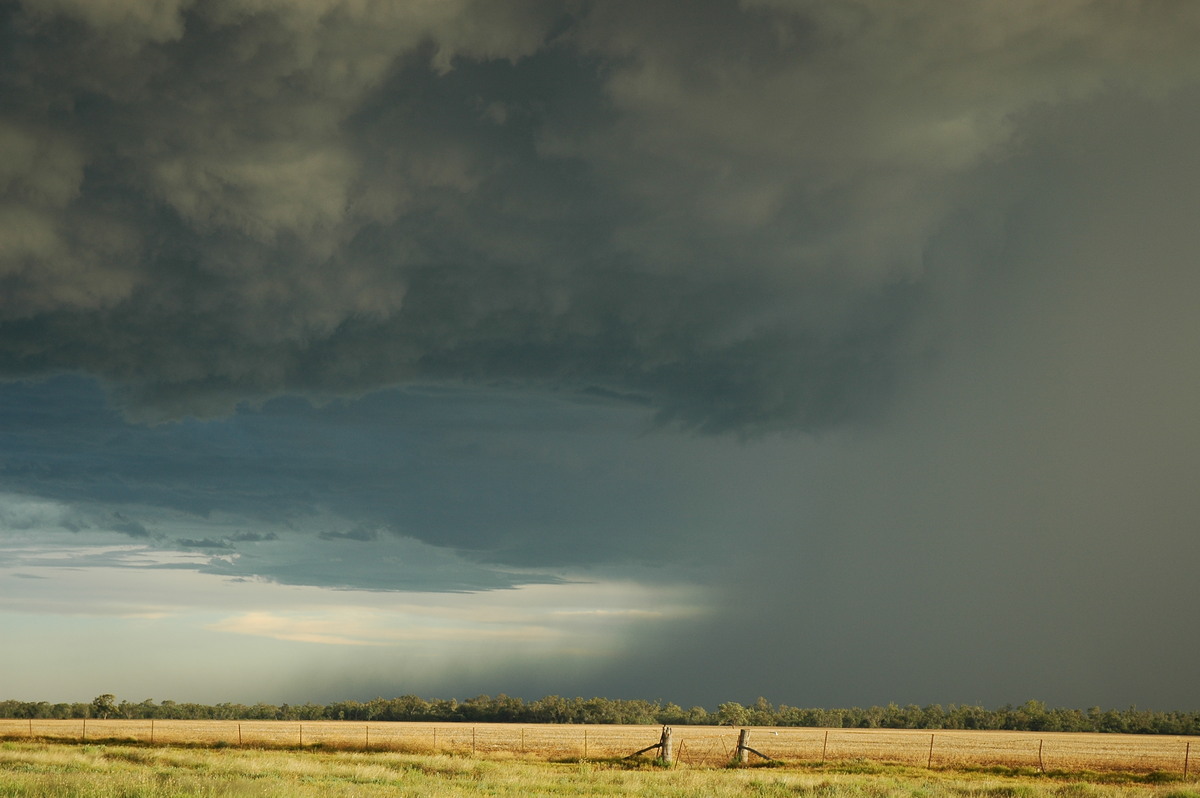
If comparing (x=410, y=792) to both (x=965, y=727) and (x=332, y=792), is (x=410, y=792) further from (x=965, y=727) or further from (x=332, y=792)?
(x=965, y=727)

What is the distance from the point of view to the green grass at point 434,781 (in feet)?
71.8

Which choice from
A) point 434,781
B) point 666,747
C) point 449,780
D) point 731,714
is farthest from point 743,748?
point 731,714

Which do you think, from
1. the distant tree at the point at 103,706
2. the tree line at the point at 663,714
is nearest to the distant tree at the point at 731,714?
the tree line at the point at 663,714

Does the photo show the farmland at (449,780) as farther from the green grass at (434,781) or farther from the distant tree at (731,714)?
the distant tree at (731,714)

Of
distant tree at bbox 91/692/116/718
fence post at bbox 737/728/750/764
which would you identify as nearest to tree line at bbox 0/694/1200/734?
distant tree at bbox 91/692/116/718

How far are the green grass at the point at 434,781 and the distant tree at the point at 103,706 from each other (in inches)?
4782

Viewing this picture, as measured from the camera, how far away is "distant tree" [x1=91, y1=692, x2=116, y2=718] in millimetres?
143500

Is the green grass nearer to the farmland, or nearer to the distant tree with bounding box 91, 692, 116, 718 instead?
the farmland

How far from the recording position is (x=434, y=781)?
97.0 ft

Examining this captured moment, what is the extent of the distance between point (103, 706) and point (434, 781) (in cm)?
14610

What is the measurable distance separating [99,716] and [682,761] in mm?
142379

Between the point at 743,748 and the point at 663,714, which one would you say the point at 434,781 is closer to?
the point at 743,748

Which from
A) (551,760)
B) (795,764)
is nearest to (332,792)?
Answer: (551,760)

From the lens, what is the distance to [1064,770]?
46312 millimetres
